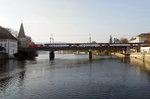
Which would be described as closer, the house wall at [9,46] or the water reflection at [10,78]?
the water reflection at [10,78]

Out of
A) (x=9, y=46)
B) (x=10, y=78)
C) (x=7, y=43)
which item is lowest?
(x=10, y=78)

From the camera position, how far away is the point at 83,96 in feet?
57.2

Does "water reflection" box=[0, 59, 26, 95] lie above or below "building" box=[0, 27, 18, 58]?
below

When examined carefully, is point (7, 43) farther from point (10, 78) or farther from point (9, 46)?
point (10, 78)

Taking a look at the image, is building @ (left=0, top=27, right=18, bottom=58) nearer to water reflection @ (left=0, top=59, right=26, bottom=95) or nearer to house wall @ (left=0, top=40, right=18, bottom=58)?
house wall @ (left=0, top=40, right=18, bottom=58)

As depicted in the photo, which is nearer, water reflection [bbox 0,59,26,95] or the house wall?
water reflection [bbox 0,59,26,95]

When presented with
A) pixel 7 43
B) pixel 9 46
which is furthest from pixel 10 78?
pixel 9 46

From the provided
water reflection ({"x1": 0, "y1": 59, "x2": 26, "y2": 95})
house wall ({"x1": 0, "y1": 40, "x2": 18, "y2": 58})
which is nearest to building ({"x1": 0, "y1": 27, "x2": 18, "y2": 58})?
house wall ({"x1": 0, "y1": 40, "x2": 18, "y2": 58})

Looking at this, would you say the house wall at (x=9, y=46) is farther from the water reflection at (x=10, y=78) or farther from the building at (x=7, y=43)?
the water reflection at (x=10, y=78)

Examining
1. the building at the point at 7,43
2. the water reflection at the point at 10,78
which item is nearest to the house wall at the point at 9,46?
the building at the point at 7,43

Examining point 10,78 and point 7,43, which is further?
point 7,43

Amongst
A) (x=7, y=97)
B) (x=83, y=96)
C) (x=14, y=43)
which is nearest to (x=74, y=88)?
(x=83, y=96)

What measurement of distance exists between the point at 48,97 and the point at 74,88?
4.35 m

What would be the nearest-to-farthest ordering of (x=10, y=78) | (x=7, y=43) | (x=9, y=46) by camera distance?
(x=10, y=78) → (x=7, y=43) → (x=9, y=46)
